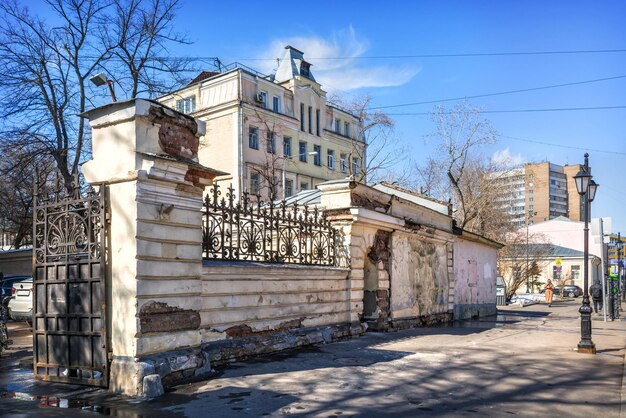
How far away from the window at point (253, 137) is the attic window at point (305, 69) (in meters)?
9.67

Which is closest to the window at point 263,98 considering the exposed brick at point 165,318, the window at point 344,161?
the window at point 344,161

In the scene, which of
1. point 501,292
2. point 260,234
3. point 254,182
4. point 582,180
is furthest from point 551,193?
point 260,234

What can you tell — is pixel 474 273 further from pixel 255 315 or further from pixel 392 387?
pixel 392 387

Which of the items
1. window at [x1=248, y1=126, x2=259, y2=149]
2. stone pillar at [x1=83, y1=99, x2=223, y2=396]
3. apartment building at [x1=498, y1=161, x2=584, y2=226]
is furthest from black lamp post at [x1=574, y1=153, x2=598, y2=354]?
apartment building at [x1=498, y1=161, x2=584, y2=226]

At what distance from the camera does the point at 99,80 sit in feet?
30.6

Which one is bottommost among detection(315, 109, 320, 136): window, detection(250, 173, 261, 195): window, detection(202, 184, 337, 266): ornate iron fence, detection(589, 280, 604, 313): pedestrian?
detection(589, 280, 604, 313): pedestrian

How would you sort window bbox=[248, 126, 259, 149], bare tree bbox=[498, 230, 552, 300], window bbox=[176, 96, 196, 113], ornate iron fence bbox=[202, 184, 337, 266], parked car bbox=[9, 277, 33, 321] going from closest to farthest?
ornate iron fence bbox=[202, 184, 337, 266] → parked car bbox=[9, 277, 33, 321] → window bbox=[248, 126, 259, 149] → window bbox=[176, 96, 196, 113] → bare tree bbox=[498, 230, 552, 300]

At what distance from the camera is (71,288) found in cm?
801

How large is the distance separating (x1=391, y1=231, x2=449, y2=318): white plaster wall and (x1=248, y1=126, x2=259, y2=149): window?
20987mm

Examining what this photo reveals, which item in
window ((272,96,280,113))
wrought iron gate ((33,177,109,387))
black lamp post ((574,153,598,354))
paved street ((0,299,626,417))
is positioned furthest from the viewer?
window ((272,96,280,113))

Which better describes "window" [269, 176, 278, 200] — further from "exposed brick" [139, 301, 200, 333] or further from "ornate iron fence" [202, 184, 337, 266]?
"exposed brick" [139, 301, 200, 333]

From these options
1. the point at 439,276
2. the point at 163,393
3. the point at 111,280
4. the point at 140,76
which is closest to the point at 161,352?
the point at 163,393

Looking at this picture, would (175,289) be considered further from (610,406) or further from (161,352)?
(610,406)

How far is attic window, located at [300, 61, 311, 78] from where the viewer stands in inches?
1799
